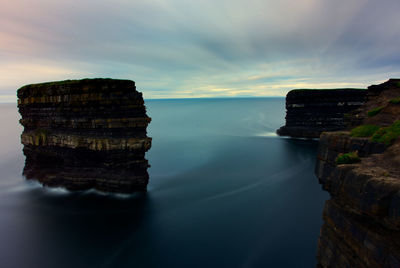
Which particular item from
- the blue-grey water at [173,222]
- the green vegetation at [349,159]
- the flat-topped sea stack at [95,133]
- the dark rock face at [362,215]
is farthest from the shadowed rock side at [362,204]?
the flat-topped sea stack at [95,133]

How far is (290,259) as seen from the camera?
13.7 metres

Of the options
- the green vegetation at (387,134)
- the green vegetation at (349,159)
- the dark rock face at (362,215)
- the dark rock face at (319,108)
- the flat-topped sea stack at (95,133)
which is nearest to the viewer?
the dark rock face at (362,215)

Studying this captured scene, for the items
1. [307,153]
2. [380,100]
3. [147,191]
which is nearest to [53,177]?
[147,191]

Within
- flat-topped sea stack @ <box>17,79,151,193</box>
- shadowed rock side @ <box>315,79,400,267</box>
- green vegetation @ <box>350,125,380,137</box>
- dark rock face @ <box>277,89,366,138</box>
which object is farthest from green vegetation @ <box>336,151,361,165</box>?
dark rock face @ <box>277,89,366,138</box>

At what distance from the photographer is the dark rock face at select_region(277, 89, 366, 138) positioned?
52781 millimetres

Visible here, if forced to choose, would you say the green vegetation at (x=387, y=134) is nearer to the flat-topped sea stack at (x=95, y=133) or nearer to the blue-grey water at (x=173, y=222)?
the blue-grey water at (x=173, y=222)

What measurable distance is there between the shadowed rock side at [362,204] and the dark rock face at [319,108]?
51.0 m

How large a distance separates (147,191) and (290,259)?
14.9 meters

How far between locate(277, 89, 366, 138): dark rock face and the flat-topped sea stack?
4669 cm

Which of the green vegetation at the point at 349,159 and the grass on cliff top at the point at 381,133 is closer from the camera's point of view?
the green vegetation at the point at 349,159

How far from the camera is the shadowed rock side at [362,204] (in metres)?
5.08

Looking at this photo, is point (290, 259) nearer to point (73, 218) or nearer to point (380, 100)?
point (380, 100)

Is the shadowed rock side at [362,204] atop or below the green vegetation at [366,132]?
below

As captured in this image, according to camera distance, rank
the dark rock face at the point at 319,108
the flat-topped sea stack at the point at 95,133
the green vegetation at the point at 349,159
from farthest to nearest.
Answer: the dark rock face at the point at 319,108 < the flat-topped sea stack at the point at 95,133 < the green vegetation at the point at 349,159
